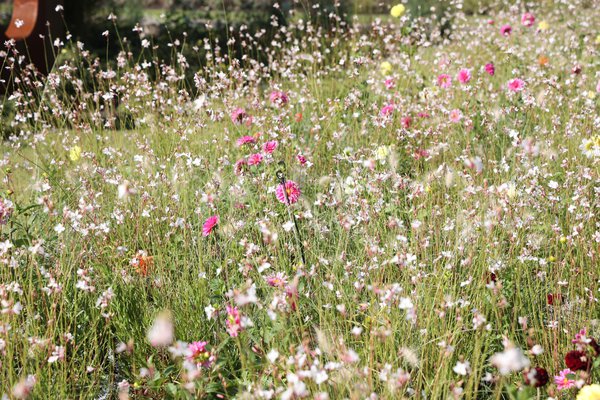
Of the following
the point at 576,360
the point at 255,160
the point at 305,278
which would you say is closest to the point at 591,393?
the point at 576,360

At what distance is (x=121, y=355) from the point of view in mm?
2213

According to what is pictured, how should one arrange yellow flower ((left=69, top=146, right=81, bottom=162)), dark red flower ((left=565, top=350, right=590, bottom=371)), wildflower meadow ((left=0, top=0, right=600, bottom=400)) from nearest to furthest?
dark red flower ((left=565, top=350, right=590, bottom=371)), wildflower meadow ((left=0, top=0, right=600, bottom=400)), yellow flower ((left=69, top=146, right=81, bottom=162))

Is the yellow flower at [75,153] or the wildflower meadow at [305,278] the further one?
the yellow flower at [75,153]

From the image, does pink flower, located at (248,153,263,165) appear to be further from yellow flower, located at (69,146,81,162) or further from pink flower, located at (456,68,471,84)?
pink flower, located at (456,68,471,84)

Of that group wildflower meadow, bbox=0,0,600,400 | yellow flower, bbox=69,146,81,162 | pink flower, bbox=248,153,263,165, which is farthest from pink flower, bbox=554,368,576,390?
yellow flower, bbox=69,146,81,162

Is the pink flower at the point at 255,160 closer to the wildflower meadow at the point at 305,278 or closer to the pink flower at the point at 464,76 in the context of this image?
the wildflower meadow at the point at 305,278

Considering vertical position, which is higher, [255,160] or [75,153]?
[255,160]

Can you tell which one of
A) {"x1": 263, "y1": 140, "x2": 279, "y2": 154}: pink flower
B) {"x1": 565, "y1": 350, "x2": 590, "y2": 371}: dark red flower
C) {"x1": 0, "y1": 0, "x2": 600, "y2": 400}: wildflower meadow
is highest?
{"x1": 263, "y1": 140, "x2": 279, "y2": 154}: pink flower

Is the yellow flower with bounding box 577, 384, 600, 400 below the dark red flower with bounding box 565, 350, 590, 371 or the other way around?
below

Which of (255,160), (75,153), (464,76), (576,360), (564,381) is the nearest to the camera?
(576,360)

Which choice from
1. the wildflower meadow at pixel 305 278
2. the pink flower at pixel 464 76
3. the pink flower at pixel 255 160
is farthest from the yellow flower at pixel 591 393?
the pink flower at pixel 464 76

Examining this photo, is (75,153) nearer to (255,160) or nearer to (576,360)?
(255,160)

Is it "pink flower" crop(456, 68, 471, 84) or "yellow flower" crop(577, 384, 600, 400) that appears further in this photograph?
"pink flower" crop(456, 68, 471, 84)

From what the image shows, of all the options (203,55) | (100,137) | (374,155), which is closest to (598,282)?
(374,155)
